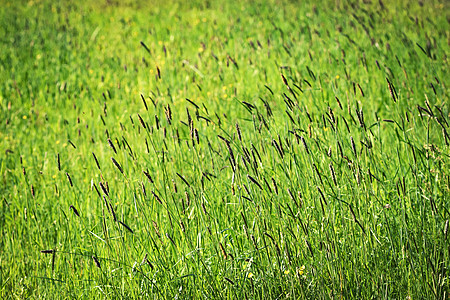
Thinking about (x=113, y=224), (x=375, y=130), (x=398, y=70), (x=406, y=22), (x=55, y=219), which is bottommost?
(x=55, y=219)

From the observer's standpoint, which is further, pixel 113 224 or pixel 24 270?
pixel 24 270

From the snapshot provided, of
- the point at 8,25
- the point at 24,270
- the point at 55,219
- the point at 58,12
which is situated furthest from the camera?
the point at 58,12

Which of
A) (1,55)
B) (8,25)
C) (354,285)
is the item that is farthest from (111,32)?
(354,285)

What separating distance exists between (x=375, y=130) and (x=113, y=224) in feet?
6.67

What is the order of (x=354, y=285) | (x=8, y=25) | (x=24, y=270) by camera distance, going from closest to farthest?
1. (x=354, y=285)
2. (x=24, y=270)
3. (x=8, y=25)

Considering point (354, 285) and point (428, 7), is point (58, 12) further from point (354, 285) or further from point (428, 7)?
point (354, 285)

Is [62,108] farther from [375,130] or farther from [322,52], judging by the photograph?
[375,130]

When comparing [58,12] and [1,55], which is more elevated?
[58,12]

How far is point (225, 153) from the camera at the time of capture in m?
2.77

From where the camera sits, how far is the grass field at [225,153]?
1.79 m

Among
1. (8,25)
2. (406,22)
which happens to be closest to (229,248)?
(406,22)

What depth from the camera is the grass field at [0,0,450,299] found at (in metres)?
1.79

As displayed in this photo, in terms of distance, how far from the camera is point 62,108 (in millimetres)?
4344

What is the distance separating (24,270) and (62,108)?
2489 mm
